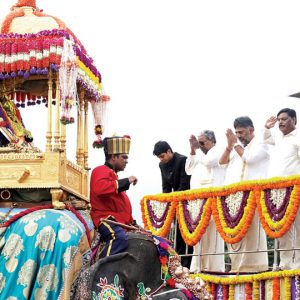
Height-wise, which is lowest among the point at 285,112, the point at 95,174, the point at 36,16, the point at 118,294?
the point at 118,294

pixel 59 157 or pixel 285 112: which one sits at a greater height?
pixel 285 112

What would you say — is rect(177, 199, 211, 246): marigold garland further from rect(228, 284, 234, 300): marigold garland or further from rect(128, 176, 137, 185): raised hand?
rect(128, 176, 137, 185): raised hand

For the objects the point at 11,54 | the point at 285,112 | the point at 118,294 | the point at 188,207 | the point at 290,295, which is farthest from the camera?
the point at 188,207

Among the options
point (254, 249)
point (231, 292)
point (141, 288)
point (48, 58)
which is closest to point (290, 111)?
point (254, 249)

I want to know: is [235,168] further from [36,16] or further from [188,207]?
[36,16]

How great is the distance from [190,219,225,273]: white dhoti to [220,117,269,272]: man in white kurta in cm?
24

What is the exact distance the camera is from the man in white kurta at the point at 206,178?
13.4 metres

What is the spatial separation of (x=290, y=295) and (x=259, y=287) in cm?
60

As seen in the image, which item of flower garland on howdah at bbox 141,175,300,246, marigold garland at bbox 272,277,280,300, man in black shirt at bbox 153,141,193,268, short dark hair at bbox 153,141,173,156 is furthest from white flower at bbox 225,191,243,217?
short dark hair at bbox 153,141,173,156

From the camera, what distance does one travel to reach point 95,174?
32.8 ft

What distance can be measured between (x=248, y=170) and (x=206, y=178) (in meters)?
1.09

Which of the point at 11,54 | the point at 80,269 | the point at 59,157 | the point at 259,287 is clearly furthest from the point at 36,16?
the point at 259,287

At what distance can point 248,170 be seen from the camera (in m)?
13.0

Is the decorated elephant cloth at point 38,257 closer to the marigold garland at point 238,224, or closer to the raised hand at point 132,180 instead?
the raised hand at point 132,180
